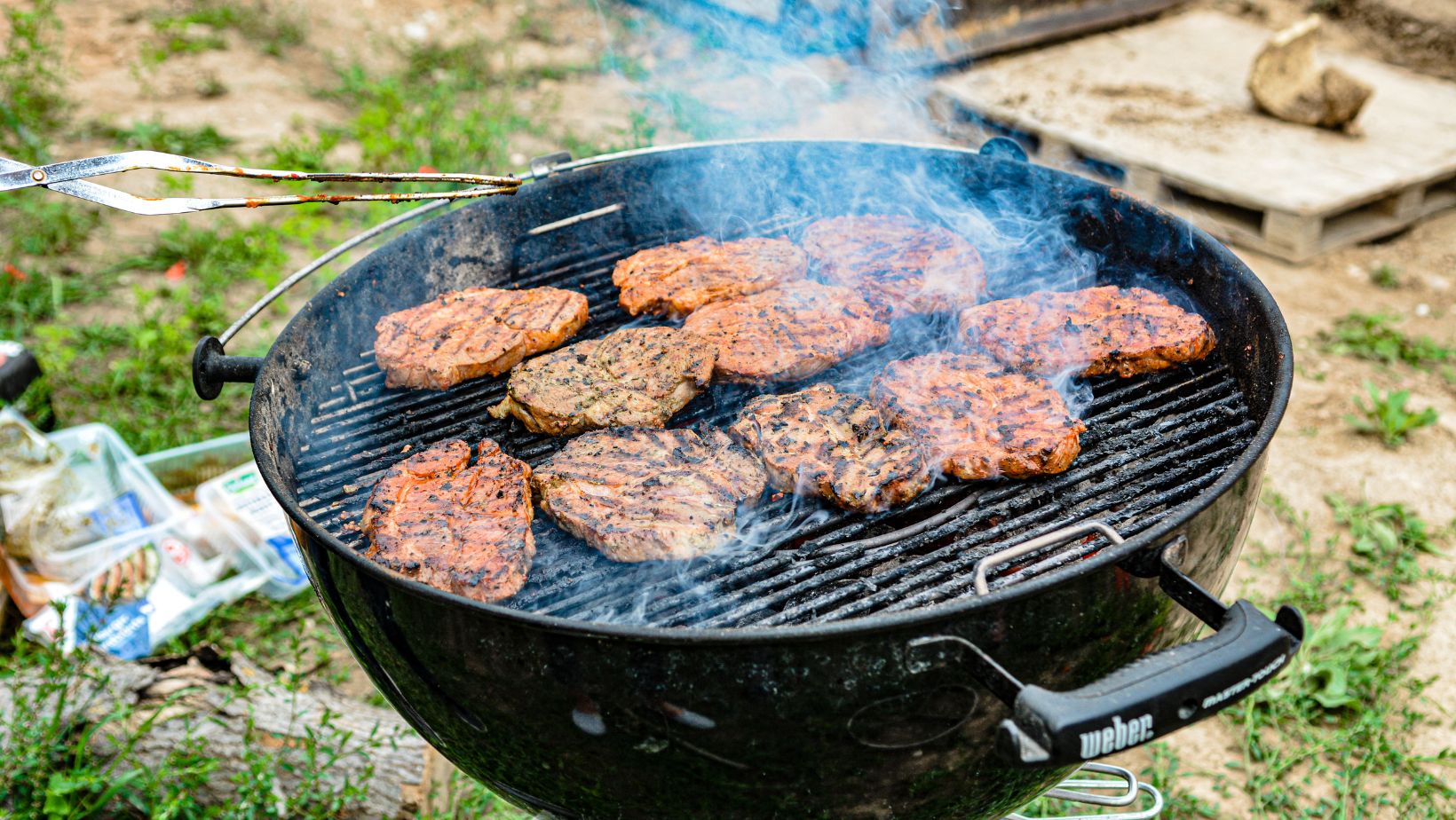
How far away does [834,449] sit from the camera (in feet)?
8.02

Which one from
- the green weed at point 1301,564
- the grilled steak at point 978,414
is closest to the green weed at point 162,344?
the grilled steak at point 978,414

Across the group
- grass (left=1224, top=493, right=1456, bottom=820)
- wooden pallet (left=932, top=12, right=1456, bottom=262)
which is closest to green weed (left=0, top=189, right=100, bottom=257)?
wooden pallet (left=932, top=12, right=1456, bottom=262)

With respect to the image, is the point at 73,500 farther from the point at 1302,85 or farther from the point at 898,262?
the point at 1302,85

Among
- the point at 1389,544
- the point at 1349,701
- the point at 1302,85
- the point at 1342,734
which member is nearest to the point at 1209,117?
the point at 1302,85

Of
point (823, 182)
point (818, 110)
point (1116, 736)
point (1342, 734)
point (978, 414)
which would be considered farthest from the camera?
point (818, 110)

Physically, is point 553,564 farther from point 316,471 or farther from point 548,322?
point 548,322

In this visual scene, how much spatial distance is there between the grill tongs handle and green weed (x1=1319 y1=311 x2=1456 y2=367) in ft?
14.3

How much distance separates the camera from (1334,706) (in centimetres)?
363

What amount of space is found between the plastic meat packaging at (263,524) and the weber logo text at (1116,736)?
11.3 feet

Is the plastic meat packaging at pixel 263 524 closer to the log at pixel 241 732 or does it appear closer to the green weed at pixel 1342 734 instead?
the log at pixel 241 732

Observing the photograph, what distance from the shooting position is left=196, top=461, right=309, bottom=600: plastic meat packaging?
4.14m

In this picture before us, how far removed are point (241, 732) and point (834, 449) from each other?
222 centimetres

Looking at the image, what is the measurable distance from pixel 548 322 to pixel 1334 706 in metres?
3.09

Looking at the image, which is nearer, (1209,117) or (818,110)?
(1209,117)
